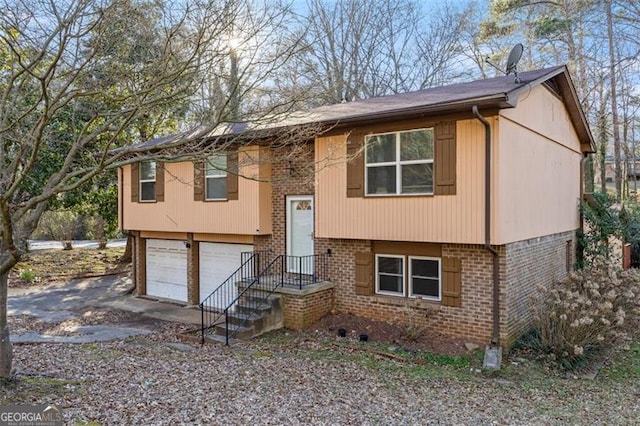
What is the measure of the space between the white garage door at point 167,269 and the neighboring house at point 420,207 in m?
1.10

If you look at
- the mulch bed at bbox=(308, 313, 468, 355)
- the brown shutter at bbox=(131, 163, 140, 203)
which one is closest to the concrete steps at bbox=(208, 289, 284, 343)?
the mulch bed at bbox=(308, 313, 468, 355)

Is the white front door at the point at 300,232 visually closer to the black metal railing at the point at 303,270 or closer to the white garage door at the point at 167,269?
the black metal railing at the point at 303,270

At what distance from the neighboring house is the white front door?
30mm

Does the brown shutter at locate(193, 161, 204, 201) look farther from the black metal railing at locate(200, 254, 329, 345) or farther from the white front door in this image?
the white front door

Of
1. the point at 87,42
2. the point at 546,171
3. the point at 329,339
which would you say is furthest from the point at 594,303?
the point at 87,42

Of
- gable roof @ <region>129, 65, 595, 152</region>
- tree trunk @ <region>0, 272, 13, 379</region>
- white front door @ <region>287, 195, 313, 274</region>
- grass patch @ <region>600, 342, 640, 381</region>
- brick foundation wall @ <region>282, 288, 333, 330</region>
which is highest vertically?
gable roof @ <region>129, 65, 595, 152</region>

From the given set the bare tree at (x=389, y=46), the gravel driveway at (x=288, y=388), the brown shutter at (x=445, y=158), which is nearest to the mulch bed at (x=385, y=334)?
the gravel driveway at (x=288, y=388)

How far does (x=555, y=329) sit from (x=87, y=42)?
30.0ft

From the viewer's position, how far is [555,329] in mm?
8914

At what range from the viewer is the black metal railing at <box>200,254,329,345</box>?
10.3 m

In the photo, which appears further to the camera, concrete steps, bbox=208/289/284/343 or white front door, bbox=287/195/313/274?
white front door, bbox=287/195/313/274

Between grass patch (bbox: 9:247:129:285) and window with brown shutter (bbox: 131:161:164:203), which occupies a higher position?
window with brown shutter (bbox: 131:161:164:203)

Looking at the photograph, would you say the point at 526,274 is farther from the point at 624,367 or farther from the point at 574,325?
the point at 624,367

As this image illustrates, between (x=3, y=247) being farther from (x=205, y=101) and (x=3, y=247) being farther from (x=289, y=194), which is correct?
(x=289, y=194)
